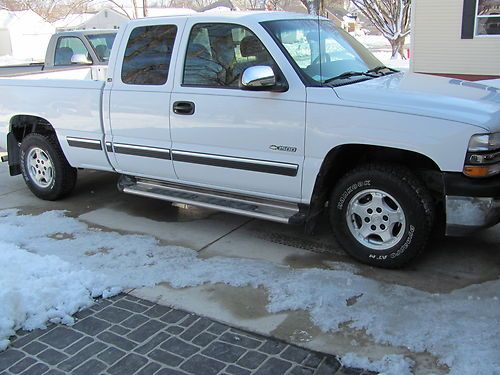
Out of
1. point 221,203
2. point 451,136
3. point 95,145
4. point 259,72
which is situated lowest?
point 221,203

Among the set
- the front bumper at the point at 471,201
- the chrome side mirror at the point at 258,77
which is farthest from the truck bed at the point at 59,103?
the front bumper at the point at 471,201

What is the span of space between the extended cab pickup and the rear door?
541 centimetres

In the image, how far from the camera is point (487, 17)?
1309cm

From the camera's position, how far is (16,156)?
6664mm

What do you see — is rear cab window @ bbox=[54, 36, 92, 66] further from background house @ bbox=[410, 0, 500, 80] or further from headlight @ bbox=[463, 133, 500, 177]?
headlight @ bbox=[463, 133, 500, 177]

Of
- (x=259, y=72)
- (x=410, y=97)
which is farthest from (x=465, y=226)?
(x=259, y=72)

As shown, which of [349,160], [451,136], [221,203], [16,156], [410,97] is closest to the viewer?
[451,136]

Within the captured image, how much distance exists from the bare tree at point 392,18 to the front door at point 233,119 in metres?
23.0

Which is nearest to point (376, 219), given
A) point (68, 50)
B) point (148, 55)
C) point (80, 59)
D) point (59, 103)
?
point (148, 55)

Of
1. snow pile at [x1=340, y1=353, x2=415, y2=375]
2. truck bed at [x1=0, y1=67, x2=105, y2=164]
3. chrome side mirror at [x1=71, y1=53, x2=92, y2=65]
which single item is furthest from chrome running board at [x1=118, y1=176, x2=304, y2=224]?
chrome side mirror at [x1=71, y1=53, x2=92, y2=65]

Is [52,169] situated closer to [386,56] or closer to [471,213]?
[471,213]

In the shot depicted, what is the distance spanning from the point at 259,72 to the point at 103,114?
1.96 m

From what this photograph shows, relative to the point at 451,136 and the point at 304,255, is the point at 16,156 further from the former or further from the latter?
the point at 451,136

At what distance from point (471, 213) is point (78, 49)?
29.5 feet
